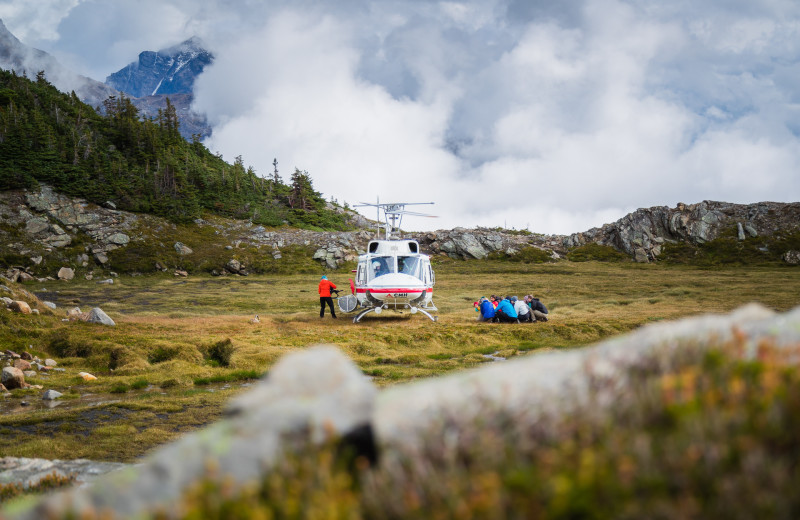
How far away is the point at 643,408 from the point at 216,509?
→ 6.97 ft

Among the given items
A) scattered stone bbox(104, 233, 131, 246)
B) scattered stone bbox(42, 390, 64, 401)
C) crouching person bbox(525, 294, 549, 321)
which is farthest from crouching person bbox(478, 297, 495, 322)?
scattered stone bbox(104, 233, 131, 246)

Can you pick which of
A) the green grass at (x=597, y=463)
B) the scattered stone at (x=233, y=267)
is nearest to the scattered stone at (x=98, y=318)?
the green grass at (x=597, y=463)

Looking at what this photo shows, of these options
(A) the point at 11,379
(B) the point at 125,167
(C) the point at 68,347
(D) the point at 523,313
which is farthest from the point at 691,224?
(B) the point at 125,167

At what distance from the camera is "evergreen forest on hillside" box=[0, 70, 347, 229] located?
216ft

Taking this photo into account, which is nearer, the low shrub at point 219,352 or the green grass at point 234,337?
the green grass at point 234,337

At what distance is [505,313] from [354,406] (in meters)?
21.4

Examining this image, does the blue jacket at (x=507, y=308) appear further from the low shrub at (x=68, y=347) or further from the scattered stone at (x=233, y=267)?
the scattered stone at (x=233, y=267)

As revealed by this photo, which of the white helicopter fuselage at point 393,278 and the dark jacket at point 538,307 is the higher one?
the white helicopter fuselage at point 393,278

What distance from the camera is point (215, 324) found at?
2356cm

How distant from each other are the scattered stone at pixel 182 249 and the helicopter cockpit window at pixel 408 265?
43703 millimetres

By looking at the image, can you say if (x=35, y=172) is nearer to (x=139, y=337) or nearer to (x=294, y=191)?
(x=294, y=191)

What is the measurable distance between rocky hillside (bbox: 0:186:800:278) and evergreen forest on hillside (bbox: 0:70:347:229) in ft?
10.8

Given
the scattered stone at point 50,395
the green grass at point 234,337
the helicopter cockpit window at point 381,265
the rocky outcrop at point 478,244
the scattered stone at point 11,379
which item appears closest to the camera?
the green grass at point 234,337

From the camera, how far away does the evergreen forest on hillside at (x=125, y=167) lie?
65.9 m
